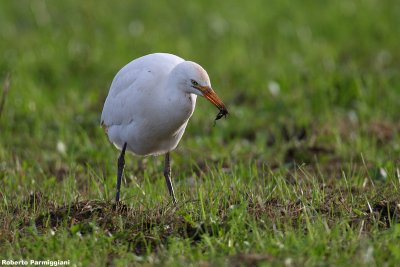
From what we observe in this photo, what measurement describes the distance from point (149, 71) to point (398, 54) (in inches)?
241

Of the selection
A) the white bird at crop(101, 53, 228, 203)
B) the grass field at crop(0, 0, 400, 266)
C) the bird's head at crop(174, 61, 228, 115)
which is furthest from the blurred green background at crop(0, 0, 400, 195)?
the bird's head at crop(174, 61, 228, 115)

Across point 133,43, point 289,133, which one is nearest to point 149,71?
point 289,133

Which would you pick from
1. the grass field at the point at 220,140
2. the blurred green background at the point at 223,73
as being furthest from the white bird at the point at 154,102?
the blurred green background at the point at 223,73

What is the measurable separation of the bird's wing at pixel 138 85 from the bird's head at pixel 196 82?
26cm

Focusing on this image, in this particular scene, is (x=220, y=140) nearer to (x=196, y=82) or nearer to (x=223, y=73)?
(x=223, y=73)

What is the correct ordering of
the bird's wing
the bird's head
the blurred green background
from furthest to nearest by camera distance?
the blurred green background < the bird's wing < the bird's head

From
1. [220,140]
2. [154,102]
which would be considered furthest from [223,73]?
[154,102]

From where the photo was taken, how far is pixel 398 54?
36.9 feet

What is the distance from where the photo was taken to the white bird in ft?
18.8

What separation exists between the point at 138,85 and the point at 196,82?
57 cm

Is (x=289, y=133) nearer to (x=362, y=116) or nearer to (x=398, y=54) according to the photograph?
(x=362, y=116)

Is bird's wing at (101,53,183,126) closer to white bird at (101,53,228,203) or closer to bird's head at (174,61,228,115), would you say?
white bird at (101,53,228,203)

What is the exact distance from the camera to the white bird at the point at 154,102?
5.74 meters

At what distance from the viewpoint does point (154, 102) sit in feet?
19.4
